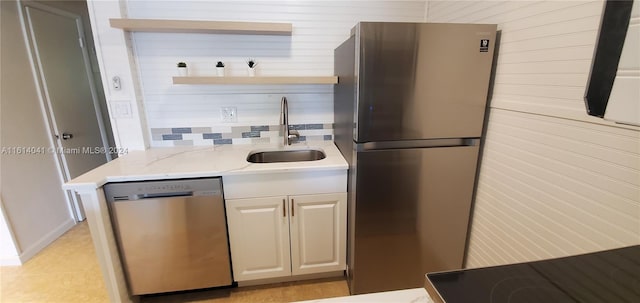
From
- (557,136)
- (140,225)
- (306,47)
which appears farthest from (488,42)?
(140,225)

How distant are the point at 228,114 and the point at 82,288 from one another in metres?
1.58

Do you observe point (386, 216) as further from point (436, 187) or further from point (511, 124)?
point (511, 124)

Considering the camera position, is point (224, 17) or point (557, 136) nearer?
point (557, 136)

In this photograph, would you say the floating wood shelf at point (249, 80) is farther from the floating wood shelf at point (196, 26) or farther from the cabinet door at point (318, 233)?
the cabinet door at point (318, 233)

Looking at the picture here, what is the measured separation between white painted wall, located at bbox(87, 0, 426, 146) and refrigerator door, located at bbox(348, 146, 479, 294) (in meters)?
0.90

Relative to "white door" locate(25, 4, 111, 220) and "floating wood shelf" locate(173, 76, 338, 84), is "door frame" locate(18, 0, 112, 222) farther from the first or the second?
"floating wood shelf" locate(173, 76, 338, 84)

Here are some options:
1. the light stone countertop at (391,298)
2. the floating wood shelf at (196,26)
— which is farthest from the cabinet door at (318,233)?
the floating wood shelf at (196,26)

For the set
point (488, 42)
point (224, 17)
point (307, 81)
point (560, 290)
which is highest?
point (224, 17)

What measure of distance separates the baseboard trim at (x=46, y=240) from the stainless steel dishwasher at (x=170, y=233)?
4.05 feet

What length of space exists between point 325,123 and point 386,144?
822 mm

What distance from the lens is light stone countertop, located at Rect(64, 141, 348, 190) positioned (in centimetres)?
143

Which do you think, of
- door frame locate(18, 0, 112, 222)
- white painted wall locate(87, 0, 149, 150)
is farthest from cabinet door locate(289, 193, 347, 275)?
door frame locate(18, 0, 112, 222)

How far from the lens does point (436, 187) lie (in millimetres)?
1550

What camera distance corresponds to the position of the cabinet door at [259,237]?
63.9 inches
